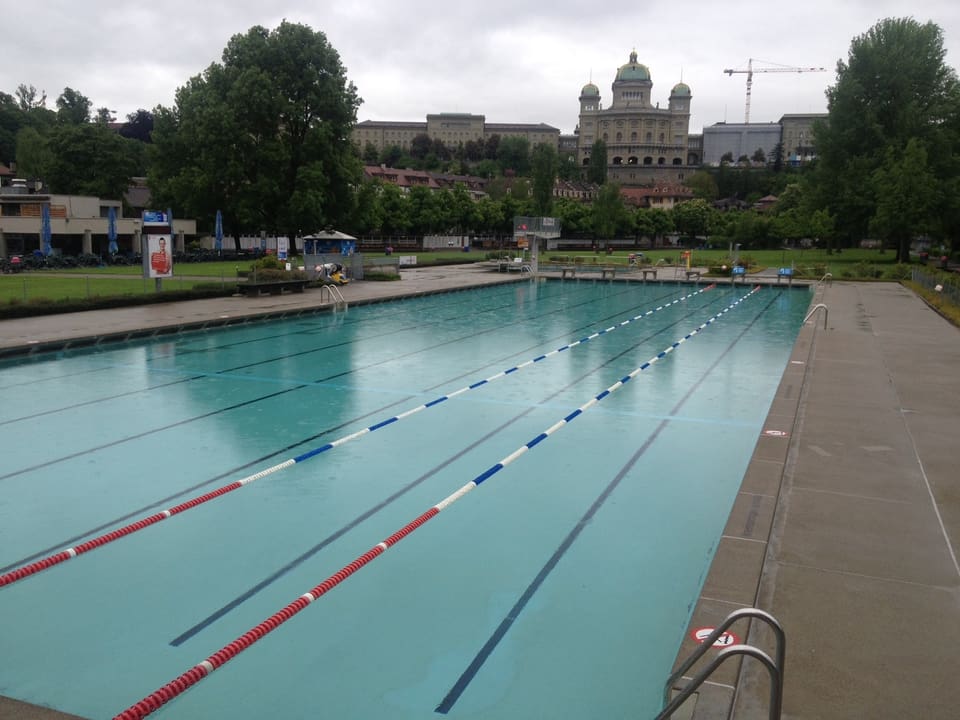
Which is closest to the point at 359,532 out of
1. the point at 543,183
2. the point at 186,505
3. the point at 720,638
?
the point at 186,505

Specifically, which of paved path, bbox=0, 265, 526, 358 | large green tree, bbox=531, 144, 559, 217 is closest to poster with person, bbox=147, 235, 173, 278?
paved path, bbox=0, 265, 526, 358

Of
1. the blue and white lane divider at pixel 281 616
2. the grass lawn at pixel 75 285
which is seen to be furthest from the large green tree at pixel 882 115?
the blue and white lane divider at pixel 281 616

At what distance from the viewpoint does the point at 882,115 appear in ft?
206

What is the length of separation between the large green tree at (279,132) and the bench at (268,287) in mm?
14877

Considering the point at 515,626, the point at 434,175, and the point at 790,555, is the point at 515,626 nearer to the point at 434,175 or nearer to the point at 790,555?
the point at 790,555

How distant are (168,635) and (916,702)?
15.6 feet

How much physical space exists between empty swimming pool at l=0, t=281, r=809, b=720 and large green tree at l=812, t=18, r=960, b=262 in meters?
52.3

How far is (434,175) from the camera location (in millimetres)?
129250

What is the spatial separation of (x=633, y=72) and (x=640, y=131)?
15.6 metres

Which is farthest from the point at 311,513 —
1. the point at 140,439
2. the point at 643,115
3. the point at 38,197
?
the point at 643,115

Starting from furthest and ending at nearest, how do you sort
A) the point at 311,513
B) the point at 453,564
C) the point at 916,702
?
1. the point at 311,513
2. the point at 453,564
3. the point at 916,702

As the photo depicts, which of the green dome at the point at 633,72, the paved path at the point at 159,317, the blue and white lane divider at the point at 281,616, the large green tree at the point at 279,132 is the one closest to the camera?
the blue and white lane divider at the point at 281,616

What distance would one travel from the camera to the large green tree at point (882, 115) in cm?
5972

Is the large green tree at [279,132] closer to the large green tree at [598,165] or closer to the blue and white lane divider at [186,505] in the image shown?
the blue and white lane divider at [186,505]
